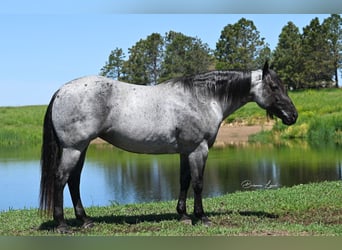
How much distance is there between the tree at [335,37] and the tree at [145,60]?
40.9 ft

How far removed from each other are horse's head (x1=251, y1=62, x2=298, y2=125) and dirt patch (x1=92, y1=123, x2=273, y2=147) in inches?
810

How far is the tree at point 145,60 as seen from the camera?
3059cm

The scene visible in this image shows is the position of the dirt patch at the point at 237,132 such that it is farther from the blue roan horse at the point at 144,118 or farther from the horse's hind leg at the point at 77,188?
the horse's hind leg at the point at 77,188

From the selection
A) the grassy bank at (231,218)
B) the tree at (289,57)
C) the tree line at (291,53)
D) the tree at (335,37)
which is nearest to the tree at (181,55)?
the tree line at (291,53)

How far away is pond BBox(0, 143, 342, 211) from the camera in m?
12.0

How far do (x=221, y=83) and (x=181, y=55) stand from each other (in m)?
24.5

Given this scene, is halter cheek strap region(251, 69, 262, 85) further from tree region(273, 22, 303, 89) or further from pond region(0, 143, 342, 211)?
tree region(273, 22, 303, 89)

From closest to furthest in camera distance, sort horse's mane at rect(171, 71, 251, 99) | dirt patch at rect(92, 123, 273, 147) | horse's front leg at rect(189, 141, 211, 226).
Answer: horse's front leg at rect(189, 141, 211, 226), horse's mane at rect(171, 71, 251, 99), dirt patch at rect(92, 123, 273, 147)

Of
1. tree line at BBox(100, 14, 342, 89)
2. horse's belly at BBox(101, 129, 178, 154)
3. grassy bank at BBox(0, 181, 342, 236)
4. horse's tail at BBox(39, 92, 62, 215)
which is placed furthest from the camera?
tree line at BBox(100, 14, 342, 89)

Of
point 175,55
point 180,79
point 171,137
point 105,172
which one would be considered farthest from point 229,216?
point 175,55

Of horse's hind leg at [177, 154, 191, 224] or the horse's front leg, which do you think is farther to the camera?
horse's hind leg at [177, 154, 191, 224]

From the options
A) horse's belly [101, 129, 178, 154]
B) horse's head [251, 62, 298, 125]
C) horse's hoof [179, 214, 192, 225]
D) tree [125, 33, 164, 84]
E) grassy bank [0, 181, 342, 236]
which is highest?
tree [125, 33, 164, 84]

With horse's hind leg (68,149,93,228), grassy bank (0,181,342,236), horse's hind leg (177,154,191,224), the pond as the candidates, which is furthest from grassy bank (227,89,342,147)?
horse's hind leg (68,149,93,228)

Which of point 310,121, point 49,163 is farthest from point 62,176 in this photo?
point 310,121
